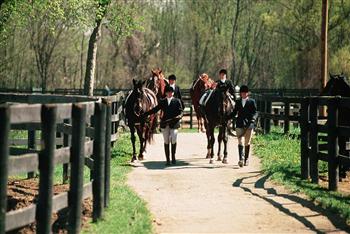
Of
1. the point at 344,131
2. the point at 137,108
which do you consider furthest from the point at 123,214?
the point at 137,108

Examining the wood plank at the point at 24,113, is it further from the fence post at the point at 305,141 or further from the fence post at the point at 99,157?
the fence post at the point at 305,141

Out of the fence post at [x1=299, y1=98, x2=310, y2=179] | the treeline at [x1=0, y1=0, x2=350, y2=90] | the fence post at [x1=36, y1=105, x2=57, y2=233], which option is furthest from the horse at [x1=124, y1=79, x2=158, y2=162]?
the treeline at [x1=0, y1=0, x2=350, y2=90]

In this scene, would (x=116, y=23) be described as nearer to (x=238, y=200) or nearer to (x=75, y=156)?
(x=238, y=200)

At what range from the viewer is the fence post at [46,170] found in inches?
277

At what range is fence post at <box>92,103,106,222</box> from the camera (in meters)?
9.12

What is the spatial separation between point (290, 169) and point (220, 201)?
3.99 meters

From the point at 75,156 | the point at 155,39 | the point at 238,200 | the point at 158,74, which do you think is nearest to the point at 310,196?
the point at 238,200

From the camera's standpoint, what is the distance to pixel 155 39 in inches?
2375

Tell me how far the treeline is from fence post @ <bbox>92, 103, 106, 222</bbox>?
1508 inches

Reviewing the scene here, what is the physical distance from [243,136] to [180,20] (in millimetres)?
52431

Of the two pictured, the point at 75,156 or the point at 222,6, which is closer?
the point at 75,156

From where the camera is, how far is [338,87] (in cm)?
1438

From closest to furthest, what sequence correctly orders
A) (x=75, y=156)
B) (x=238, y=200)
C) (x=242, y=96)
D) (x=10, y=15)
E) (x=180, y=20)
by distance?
(x=75, y=156) < (x=238, y=200) < (x=242, y=96) < (x=10, y=15) < (x=180, y=20)

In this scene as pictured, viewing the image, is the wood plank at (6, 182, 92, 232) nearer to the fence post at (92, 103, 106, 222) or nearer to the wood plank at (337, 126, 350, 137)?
the fence post at (92, 103, 106, 222)
